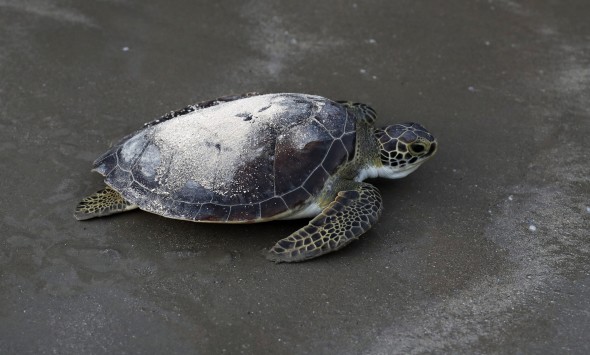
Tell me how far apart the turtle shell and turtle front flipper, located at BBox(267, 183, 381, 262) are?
169mm

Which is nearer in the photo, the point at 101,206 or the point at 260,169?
the point at 260,169

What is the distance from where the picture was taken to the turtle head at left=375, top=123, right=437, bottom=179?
4379mm

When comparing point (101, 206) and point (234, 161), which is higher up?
point (234, 161)

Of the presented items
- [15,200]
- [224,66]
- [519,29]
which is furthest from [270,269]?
[519,29]

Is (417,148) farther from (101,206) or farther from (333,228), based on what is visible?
(101,206)

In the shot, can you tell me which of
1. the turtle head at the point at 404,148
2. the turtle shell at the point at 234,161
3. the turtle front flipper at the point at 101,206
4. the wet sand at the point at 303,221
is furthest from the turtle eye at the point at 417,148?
the turtle front flipper at the point at 101,206

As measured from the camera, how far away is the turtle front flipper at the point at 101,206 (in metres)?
4.10

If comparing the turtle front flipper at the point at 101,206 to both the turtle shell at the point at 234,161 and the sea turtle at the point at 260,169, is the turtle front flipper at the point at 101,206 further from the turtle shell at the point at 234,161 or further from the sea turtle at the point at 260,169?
the turtle shell at the point at 234,161

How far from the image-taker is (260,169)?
3930mm

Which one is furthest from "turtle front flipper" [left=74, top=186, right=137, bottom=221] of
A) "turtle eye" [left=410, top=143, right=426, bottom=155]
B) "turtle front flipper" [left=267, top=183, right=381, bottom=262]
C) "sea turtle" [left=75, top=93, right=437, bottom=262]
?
"turtle eye" [left=410, top=143, right=426, bottom=155]

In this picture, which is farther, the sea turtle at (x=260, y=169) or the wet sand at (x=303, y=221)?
the sea turtle at (x=260, y=169)

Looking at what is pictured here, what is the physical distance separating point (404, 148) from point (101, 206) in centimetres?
224

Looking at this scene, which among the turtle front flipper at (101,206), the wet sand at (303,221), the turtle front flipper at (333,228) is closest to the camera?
the wet sand at (303,221)

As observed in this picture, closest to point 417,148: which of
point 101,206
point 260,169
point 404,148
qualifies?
point 404,148
